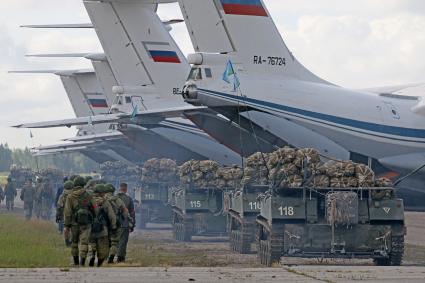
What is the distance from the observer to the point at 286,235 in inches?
907

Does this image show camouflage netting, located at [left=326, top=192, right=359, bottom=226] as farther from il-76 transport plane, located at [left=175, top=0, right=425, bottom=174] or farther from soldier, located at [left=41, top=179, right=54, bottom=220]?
soldier, located at [left=41, top=179, right=54, bottom=220]

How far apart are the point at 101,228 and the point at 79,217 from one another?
1.84 feet

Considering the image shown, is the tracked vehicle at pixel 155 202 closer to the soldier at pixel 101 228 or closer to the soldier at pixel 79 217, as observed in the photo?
the soldier at pixel 101 228

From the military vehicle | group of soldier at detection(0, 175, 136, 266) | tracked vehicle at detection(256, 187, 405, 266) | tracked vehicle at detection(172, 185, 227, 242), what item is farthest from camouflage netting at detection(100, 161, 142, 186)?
group of soldier at detection(0, 175, 136, 266)

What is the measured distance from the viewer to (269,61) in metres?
33.0

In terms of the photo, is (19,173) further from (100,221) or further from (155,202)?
(100,221)

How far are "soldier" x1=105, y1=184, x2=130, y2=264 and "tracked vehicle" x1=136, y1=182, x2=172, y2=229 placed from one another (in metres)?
17.2

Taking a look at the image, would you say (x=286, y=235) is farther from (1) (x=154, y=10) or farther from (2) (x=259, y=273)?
(1) (x=154, y=10)

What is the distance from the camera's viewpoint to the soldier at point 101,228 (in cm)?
2175

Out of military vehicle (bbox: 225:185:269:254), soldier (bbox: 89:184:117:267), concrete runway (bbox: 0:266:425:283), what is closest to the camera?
concrete runway (bbox: 0:266:425:283)

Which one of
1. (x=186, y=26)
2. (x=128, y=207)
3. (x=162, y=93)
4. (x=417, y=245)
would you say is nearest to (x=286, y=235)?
(x=128, y=207)

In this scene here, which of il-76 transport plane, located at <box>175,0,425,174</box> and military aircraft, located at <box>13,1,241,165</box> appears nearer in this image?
il-76 transport plane, located at <box>175,0,425,174</box>

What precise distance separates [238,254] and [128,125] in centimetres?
2141

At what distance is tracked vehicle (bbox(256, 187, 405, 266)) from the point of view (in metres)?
22.8
